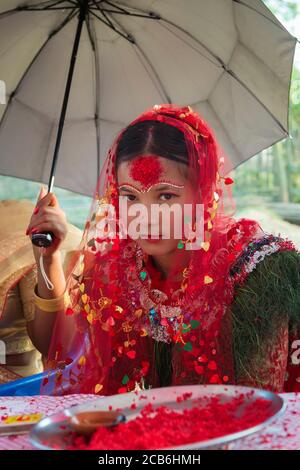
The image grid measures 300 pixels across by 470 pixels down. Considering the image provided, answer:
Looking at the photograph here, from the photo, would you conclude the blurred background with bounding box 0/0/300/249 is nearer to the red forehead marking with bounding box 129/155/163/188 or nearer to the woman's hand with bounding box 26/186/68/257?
the woman's hand with bounding box 26/186/68/257

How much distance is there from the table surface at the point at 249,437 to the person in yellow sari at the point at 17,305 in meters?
1.13

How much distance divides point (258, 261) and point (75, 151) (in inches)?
44.4

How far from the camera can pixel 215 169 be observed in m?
1.91

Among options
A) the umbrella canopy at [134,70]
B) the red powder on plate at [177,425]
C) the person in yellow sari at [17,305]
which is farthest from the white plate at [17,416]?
the umbrella canopy at [134,70]

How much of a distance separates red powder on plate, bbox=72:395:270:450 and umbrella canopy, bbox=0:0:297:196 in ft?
4.93

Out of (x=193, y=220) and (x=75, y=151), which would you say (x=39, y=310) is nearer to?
(x=193, y=220)

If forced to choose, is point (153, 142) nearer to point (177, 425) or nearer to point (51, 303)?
point (51, 303)

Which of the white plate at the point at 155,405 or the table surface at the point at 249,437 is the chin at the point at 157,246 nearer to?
the table surface at the point at 249,437

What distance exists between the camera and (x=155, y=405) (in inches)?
47.7

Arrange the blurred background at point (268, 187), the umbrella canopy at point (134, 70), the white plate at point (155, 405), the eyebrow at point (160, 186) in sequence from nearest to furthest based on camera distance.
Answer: the white plate at point (155, 405)
the eyebrow at point (160, 186)
the umbrella canopy at point (134, 70)
the blurred background at point (268, 187)

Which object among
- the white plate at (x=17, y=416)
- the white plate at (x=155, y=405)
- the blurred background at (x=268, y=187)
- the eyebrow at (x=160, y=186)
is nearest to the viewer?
the white plate at (x=155, y=405)

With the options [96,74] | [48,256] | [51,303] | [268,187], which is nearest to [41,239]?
[48,256]

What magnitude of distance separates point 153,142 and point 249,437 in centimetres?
97

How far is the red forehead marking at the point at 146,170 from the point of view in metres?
1.75
